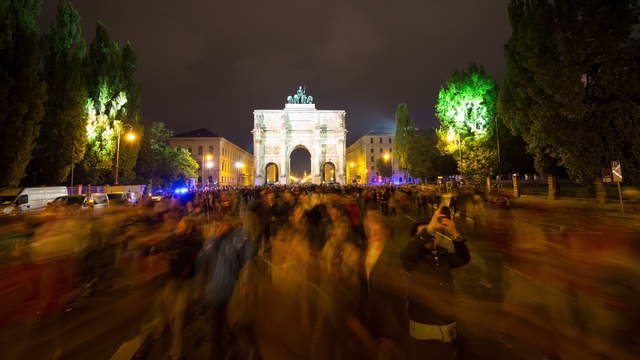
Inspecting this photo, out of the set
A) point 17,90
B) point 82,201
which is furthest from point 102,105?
point 82,201

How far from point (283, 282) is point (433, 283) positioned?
390cm

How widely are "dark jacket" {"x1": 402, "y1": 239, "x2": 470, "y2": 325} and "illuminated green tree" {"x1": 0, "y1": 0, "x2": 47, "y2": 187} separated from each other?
2799 cm

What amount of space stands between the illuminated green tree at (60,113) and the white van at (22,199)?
772 cm

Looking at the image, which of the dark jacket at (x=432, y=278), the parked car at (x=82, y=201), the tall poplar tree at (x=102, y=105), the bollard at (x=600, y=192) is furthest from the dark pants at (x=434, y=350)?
the tall poplar tree at (x=102, y=105)

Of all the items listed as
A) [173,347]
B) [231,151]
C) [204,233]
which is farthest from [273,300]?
[231,151]

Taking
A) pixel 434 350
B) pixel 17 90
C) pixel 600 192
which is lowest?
pixel 434 350

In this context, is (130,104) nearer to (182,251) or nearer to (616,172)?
(182,251)

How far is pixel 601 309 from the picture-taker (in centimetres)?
515

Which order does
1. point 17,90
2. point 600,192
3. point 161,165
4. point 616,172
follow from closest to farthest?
point 616,172 < point 600,192 < point 17,90 < point 161,165

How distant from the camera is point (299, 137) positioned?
273 ft

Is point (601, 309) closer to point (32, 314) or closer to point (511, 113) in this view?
point (32, 314)

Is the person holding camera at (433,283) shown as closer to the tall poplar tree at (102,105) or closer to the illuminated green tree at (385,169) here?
the tall poplar tree at (102,105)

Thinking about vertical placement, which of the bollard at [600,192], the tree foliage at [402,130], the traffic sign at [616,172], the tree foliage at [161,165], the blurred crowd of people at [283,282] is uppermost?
the tree foliage at [402,130]

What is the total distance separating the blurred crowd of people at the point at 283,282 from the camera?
3.14 m
